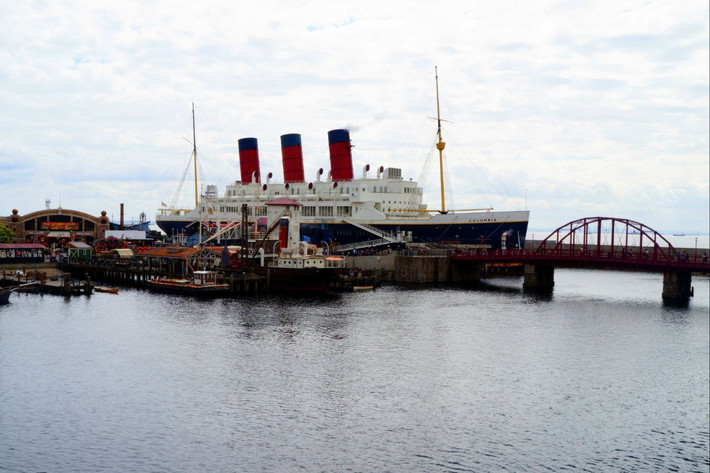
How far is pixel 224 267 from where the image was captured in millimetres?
72312

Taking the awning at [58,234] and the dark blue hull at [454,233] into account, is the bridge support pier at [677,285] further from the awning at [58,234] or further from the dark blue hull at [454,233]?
the awning at [58,234]

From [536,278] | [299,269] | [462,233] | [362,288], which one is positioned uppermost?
[462,233]

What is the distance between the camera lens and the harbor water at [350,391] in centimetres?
2658

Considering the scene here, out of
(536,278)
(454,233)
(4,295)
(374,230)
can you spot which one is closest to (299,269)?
(374,230)

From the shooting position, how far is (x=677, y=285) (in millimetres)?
64875

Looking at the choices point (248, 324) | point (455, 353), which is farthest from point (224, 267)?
point (455, 353)

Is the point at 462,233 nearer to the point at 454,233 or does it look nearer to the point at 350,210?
the point at 454,233

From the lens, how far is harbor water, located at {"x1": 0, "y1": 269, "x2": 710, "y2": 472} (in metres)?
26.6

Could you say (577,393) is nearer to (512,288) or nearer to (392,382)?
(392,382)

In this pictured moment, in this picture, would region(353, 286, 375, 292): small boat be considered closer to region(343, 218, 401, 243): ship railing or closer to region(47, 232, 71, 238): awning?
region(343, 218, 401, 243): ship railing

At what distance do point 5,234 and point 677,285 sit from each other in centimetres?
8472

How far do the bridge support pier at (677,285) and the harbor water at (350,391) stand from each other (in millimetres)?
10511

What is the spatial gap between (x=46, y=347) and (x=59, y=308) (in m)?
16.8

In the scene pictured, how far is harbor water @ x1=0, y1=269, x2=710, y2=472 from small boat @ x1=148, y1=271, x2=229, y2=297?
912 centimetres
